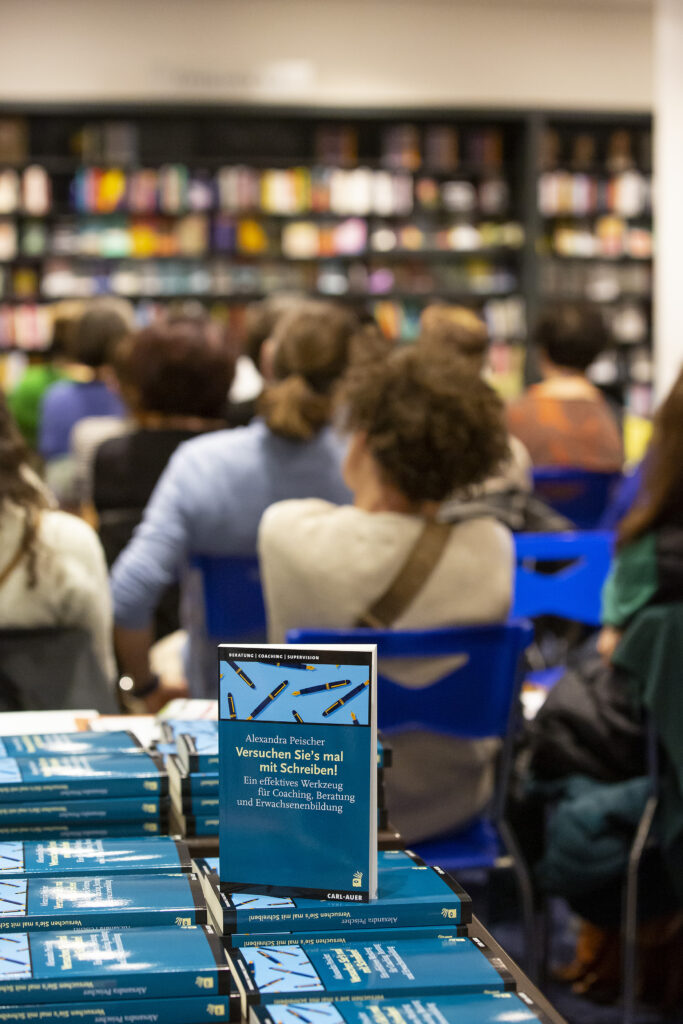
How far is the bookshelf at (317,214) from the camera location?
28.3 ft

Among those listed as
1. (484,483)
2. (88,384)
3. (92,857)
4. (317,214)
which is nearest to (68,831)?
(92,857)

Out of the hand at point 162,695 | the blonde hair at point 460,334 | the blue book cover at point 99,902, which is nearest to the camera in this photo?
the blue book cover at point 99,902

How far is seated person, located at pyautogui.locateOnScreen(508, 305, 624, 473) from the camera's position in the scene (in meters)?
4.57

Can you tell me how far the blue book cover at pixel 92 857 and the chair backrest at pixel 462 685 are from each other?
882 mm

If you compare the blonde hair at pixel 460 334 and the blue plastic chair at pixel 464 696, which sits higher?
the blonde hair at pixel 460 334

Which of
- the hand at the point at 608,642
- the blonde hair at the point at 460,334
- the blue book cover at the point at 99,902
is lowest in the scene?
the hand at the point at 608,642

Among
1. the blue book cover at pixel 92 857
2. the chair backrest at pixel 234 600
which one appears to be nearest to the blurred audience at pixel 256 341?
the chair backrest at pixel 234 600

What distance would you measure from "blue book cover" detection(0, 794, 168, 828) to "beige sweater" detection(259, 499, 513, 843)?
0.90m

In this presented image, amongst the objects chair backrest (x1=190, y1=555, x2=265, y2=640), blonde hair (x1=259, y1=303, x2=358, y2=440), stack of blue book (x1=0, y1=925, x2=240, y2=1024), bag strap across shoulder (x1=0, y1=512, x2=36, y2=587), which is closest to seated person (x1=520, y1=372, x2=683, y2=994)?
chair backrest (x1=190, y1=555, x2=265, y2=640)

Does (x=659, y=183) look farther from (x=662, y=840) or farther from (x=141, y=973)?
(x=141, y=973)

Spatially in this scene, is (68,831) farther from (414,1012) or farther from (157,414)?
(157,414)

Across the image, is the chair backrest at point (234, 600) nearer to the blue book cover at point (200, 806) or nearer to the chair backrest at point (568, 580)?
the chair backrest at point (568, 580)

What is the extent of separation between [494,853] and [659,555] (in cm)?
63

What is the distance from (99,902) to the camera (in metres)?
0.96
